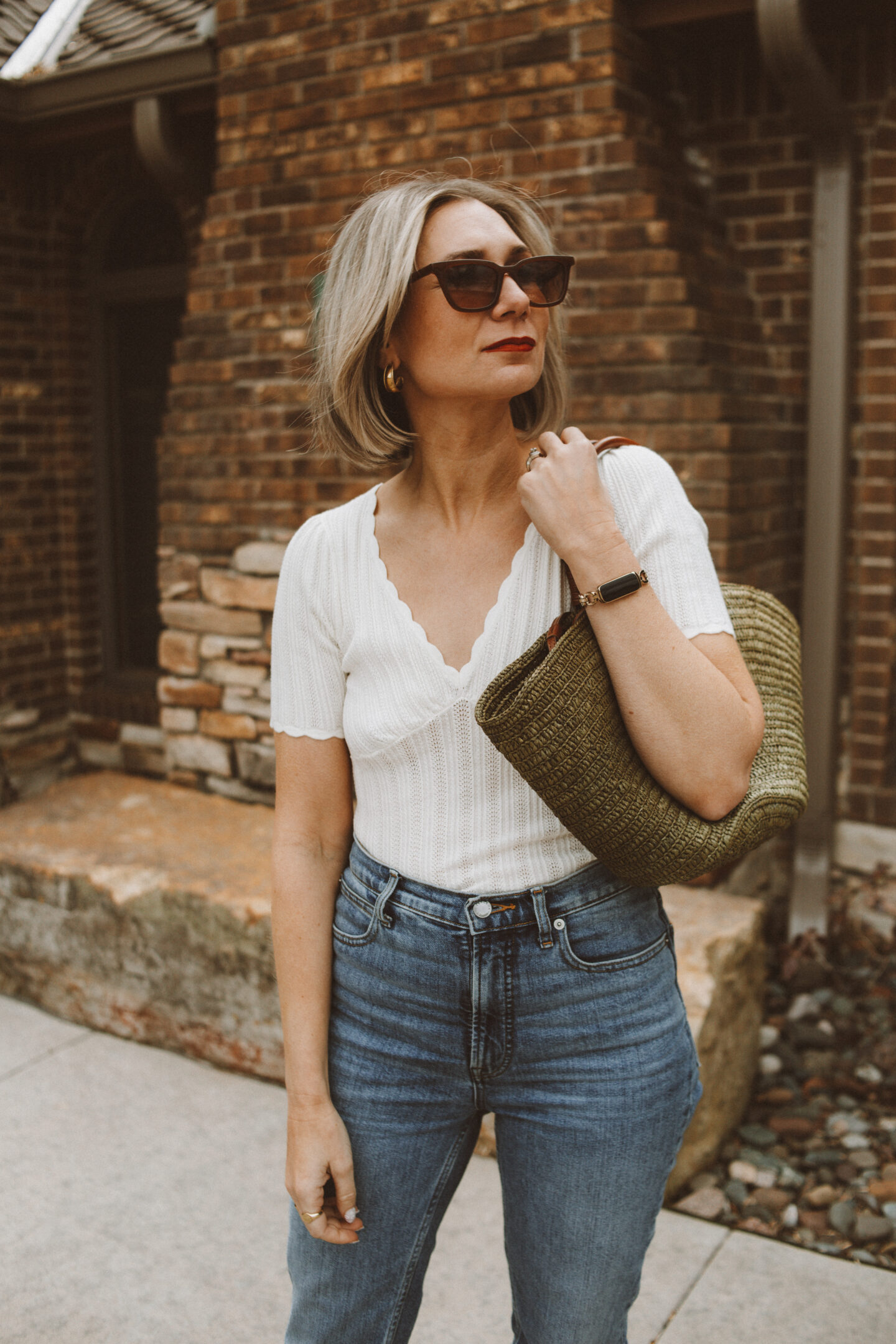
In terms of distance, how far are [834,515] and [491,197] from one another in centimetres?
245

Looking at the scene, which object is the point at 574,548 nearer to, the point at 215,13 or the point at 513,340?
the point at 513,340

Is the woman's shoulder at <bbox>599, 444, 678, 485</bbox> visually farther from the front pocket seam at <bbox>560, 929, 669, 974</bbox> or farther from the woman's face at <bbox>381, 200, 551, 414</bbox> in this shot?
the front pocket seam at <bbox>560, 929, 669, 974</bbox>

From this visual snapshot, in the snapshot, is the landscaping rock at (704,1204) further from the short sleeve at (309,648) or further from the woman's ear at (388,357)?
the woman's ear at (388,357)

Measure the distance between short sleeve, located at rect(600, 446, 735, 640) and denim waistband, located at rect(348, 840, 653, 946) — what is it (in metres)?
0.32

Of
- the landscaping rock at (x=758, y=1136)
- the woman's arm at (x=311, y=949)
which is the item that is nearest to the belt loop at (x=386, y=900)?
the woman's arm at (x=311, y=949)

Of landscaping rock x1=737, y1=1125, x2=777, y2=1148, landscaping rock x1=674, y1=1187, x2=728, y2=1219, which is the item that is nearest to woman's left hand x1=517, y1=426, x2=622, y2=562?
landscaping rock x1=674, y1=1187, x2=728, y2=1219

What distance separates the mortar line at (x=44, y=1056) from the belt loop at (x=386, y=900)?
2.46 m

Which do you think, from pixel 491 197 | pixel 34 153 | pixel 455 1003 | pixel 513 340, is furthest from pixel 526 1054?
pixel 34 153

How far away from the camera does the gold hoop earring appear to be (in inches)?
60.8

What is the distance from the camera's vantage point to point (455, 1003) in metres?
1.37

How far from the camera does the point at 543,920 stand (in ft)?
4.41

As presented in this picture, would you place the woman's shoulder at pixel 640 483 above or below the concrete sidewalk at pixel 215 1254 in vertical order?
above

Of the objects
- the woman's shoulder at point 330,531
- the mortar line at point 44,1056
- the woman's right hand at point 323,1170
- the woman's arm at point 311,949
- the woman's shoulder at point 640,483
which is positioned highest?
the woman's shoulder at point 640,483

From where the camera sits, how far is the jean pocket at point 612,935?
4.43ft
